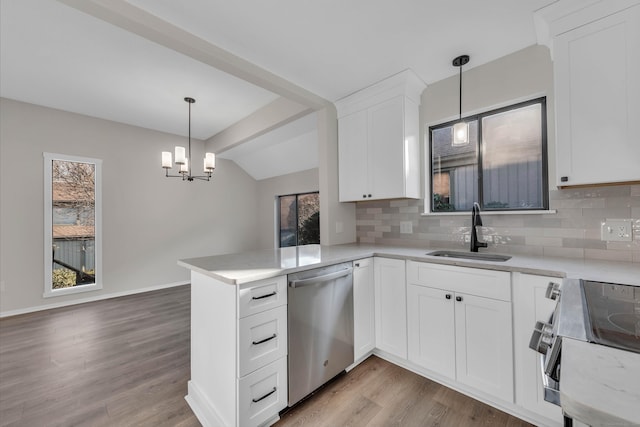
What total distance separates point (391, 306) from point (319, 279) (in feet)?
2.48

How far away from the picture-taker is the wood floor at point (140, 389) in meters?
1.62

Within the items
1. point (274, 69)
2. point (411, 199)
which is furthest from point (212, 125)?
point (411, 199)

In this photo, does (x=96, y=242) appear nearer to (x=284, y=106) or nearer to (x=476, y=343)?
(x=284, y=106)

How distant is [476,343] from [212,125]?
4.43 m

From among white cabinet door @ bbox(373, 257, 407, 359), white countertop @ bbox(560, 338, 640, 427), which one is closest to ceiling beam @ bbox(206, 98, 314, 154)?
white cabinet door @ bbox(373, 257, 407, 359)

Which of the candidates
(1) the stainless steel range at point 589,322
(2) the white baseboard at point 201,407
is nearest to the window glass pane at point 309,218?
(2) the white baseboard at point 201,407

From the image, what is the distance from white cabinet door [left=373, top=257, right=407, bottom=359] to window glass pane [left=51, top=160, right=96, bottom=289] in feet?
14.0

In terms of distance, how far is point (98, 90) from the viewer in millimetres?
3131

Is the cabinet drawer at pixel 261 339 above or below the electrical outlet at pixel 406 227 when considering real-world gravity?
below

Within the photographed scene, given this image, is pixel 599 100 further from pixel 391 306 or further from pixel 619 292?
pixel 391 306

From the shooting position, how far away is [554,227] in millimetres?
1935

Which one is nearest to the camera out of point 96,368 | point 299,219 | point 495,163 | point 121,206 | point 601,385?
point 601,385

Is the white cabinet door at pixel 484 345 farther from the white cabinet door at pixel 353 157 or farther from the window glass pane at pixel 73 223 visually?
the window glass pane at pixel 73 223

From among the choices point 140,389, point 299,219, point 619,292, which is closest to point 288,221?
point 299,219
